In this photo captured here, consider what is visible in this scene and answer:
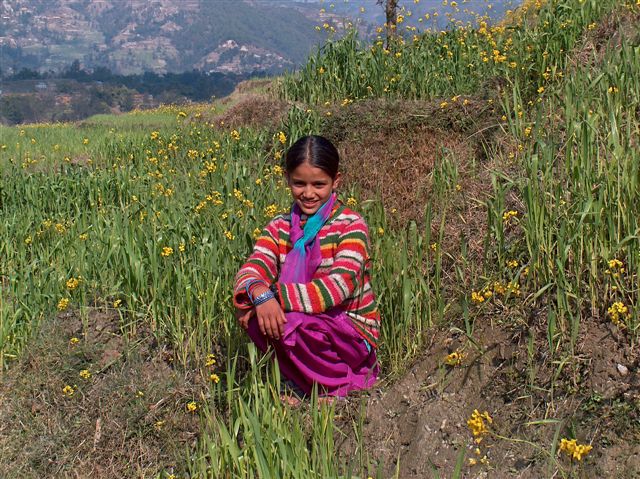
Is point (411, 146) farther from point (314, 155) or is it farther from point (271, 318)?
point (271, 318)

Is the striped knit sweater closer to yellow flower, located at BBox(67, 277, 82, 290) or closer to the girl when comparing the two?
the girl

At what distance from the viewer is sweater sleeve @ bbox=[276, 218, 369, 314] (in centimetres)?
284

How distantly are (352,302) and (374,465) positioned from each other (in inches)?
29.4

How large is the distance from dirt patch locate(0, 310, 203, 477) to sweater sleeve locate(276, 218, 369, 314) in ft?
2.35

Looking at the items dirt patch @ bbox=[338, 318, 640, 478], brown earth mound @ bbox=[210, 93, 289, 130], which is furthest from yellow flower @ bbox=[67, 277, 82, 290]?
brown earth mound @ bbox=[210, 93, 289, 130]

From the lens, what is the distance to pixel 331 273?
292 centimetres

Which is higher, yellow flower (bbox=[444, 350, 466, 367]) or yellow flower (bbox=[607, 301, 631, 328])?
yellow flower (bbox=[607, 301, 631, 328])

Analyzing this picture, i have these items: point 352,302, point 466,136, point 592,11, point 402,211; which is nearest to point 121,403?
point 352,302

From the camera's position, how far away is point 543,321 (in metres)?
2.97

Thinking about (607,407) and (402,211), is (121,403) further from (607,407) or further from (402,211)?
(402,211)

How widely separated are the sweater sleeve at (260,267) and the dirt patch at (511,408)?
30.9 inches

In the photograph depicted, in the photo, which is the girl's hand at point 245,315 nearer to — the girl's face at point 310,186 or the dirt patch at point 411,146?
the girl's face at point 310,186

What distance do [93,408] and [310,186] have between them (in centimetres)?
148

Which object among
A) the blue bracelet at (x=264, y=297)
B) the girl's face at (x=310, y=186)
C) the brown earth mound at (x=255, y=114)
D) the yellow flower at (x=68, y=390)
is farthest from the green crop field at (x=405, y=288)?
the brown earth mound at (x=255, y=114)
